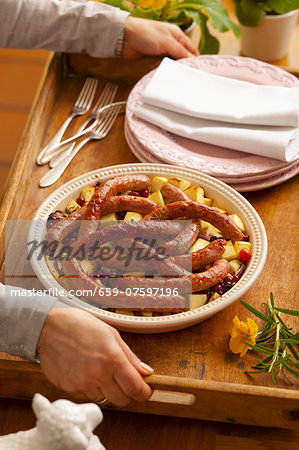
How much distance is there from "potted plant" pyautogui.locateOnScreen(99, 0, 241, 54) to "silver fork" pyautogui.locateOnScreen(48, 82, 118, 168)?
26cm

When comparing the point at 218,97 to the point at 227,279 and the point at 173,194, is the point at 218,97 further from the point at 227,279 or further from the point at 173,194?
the point at 227,279

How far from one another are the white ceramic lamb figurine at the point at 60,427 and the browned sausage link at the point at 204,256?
0.48 metres

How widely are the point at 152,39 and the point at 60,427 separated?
1275mm

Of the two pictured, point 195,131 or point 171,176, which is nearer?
point 171,176

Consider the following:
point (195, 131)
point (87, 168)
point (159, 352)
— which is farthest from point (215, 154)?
point (159, 352)

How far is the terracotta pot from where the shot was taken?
186 cm

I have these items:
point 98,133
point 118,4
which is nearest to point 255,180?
point 98,133

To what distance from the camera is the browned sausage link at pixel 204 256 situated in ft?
3.75

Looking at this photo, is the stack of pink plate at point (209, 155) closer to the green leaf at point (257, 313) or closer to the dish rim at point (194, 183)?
the dish rim at point (194, 183)

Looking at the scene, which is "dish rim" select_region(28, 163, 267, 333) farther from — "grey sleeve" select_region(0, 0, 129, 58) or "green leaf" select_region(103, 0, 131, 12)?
"green leaf" select_region(103, 0, 131, 12)

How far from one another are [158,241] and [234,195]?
0.21 m

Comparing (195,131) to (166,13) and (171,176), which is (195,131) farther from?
(166,13)

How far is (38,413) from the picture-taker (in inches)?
27.6

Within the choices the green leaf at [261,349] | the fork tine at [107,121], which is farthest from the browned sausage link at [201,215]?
the fork tine at [107,121]
